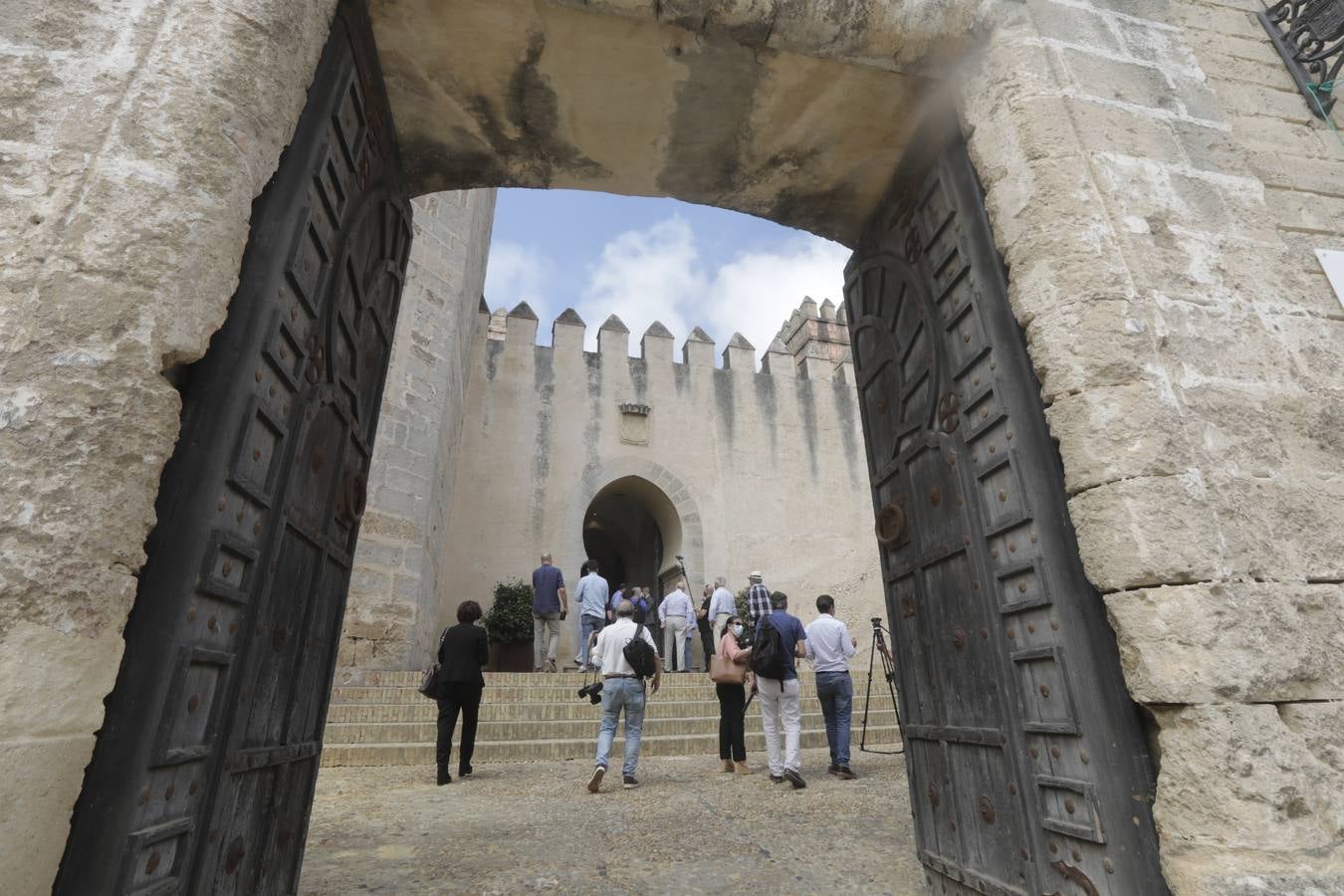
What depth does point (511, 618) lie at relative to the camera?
10461mm

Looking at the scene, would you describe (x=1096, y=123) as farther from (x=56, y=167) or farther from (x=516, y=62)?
(x=56, y=167)

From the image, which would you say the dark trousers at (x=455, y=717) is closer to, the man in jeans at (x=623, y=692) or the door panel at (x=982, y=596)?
the man in jeans at (x=623, y=692)

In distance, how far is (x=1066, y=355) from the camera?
2.04m

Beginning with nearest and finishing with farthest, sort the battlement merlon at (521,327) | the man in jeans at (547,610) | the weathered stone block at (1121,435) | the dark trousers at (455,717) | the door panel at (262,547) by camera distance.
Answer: the door panel at (262,547)
the weathered stone block at (1121,435)
the dark trousers at (455,717)
the man in jeans at (547,610)
the battlement merlon at (521,327)

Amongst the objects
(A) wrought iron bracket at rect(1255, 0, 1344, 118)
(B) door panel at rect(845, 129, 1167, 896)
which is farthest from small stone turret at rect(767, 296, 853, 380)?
(B) door panel at rect(845, 129, 1167, 896)

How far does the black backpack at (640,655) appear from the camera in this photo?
5230 millimetres

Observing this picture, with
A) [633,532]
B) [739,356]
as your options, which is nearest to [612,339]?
[739,356]

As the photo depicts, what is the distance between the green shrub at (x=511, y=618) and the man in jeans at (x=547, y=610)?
45cm

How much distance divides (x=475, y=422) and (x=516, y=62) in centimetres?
984

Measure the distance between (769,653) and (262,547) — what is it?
3928 mm

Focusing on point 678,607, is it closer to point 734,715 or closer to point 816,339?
point 734,715

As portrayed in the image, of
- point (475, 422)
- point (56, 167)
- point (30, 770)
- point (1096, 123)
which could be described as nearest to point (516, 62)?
point (56, 167)

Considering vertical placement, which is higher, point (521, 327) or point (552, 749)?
point (521, 327)

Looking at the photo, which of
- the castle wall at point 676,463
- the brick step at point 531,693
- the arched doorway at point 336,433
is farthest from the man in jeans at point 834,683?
the castle wall at point 676,463
